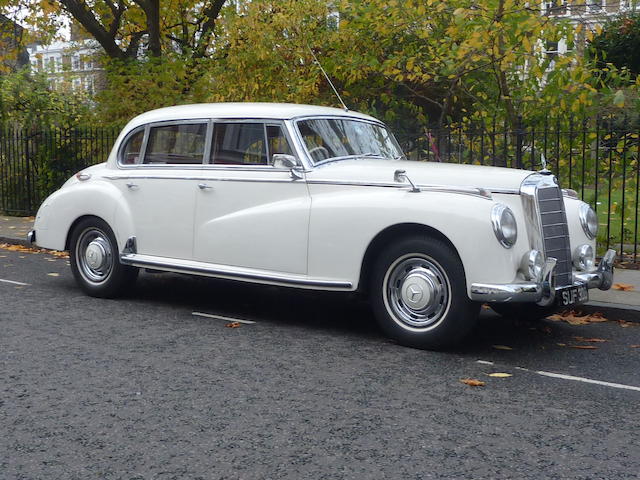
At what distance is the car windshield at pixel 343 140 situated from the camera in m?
7.21

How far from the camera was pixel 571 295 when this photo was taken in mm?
6379

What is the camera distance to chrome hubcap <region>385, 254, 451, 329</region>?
20.3ft

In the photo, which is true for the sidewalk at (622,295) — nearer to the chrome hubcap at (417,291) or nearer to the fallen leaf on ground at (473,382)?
the chrome hubcap at (417,291)

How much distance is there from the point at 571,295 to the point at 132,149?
14.4ft

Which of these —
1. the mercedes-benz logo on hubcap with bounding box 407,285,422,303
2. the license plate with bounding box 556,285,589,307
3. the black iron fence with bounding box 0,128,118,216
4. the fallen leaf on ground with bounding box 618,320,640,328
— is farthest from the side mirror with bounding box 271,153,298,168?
the black iron fence with bounding box 0,128,118,216

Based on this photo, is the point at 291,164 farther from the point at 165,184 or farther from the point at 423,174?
the point at 165,184

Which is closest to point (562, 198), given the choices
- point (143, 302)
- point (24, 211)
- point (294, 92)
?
point (143, 302)

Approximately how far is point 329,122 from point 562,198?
2190mm

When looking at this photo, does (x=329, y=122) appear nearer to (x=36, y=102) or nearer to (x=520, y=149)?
(x=520, y=149)

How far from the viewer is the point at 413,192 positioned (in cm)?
632

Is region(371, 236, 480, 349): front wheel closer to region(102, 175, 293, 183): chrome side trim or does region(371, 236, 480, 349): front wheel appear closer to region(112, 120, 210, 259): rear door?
region(102, 175, 293, 183): chrome side trim

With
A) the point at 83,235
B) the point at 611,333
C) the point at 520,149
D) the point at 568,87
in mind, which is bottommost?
the point at 611,333

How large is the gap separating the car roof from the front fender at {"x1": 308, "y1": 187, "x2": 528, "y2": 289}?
913 mm

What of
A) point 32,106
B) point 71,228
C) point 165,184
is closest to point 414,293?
point 165,184
